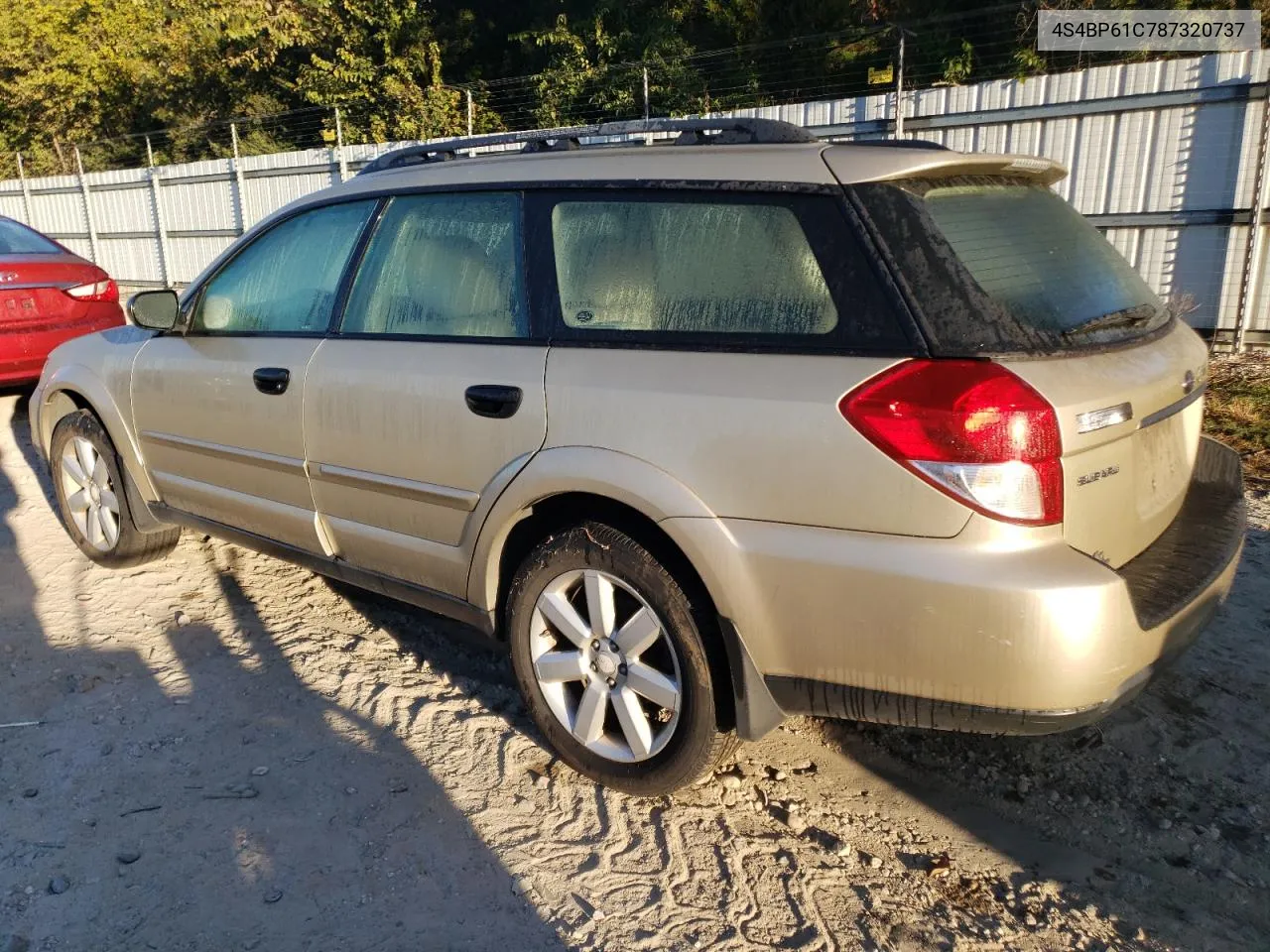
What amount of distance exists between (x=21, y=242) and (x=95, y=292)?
2.19 feet

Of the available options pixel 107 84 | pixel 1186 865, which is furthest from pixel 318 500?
pixel 107 84

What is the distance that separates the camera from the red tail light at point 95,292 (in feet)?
24.1

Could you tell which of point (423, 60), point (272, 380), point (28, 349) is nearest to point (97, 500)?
point (272, 380)

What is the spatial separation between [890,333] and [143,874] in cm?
234

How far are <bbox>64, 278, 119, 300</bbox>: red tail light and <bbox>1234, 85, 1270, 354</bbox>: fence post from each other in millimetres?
8698

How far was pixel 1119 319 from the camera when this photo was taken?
2664 millimetres

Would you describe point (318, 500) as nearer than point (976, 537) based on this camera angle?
No

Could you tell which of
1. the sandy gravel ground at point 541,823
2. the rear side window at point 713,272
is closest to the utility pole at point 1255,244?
the sandy gravel ground at point 541,823

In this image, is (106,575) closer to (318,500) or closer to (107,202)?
(318,500)

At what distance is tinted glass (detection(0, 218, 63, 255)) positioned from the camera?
734cm

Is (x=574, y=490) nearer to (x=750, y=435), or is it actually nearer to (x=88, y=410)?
(x=750, y=435)

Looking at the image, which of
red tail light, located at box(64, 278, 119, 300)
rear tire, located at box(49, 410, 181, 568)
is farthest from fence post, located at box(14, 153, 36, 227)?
rear tire, located at box(49, 410, 181, 568)

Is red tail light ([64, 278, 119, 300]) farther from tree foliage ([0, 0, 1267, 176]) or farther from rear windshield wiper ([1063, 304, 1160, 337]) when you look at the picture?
tree foliage ([0, 0, 1267, 176])

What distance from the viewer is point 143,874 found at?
2617 mm
